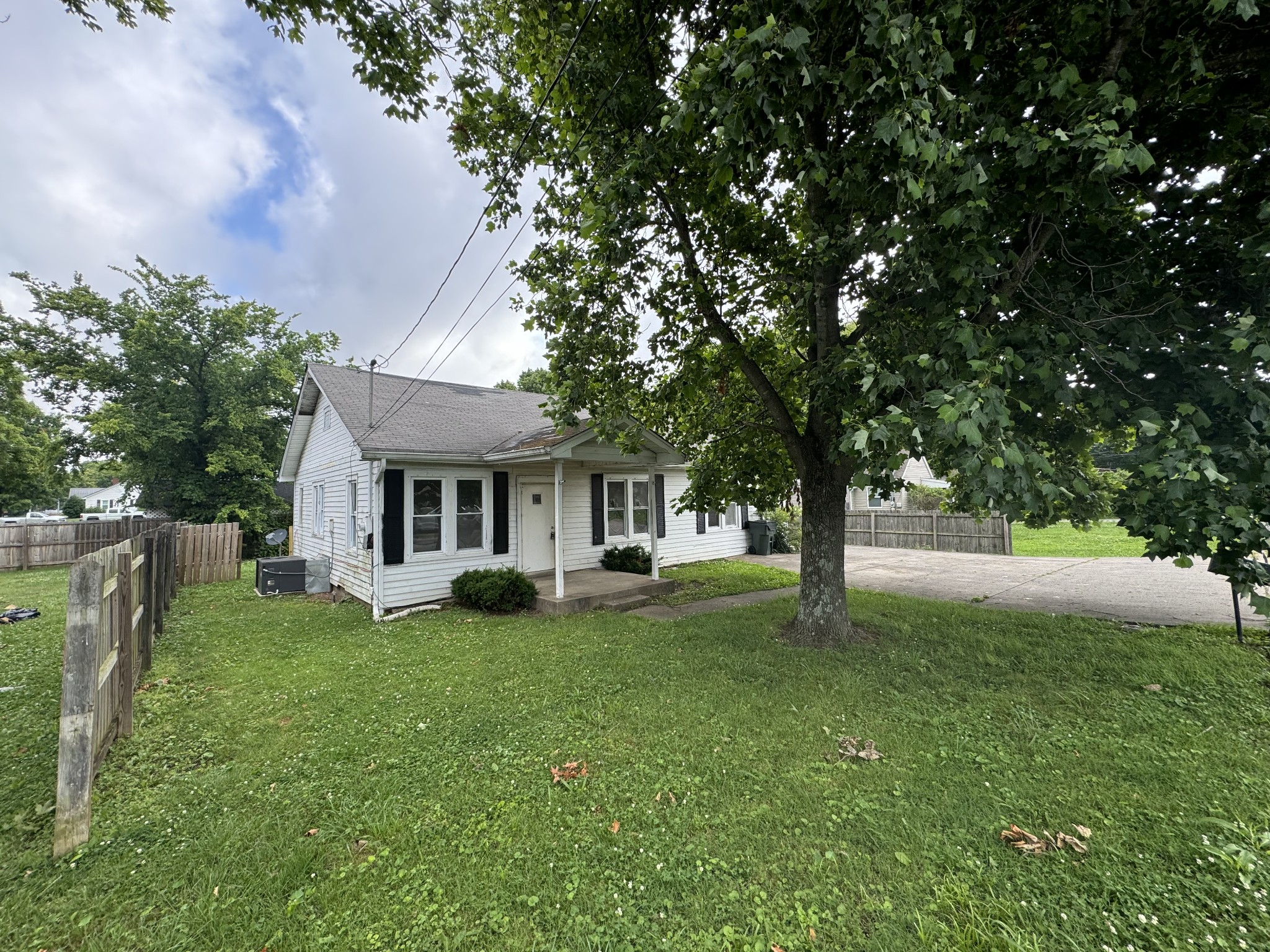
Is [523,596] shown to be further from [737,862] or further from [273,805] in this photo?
[737,862]

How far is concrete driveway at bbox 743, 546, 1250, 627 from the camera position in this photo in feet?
24.7

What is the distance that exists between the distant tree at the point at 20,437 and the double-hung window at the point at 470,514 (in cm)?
2099

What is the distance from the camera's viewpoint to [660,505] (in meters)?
13.4

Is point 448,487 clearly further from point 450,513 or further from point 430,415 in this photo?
point 430,415

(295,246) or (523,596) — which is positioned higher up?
(295,246)

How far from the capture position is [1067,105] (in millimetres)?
3223

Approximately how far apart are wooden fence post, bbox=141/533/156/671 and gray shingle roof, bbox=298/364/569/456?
2861 millimetres

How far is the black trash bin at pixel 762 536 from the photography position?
15852 millimetres

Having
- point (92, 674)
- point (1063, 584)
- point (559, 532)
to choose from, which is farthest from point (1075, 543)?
point (92, 674)

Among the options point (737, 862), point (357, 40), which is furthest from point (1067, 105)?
point (357, 40)

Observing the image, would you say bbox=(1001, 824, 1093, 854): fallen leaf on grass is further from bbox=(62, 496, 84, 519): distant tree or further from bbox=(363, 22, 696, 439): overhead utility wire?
bbox=(62, 496, 84, 519): distant tree

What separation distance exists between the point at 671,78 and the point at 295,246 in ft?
32.8

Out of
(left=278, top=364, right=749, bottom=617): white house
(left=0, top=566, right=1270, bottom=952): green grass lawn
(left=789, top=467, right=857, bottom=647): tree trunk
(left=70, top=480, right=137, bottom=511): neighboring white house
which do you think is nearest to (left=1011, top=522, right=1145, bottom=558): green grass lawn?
(left=789, top=467, right=857, bottom=647): tree trunk

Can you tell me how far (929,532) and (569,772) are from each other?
1643 cm
